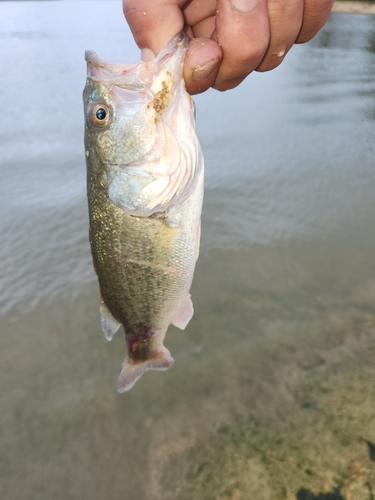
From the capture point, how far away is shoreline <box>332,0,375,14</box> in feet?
66.1

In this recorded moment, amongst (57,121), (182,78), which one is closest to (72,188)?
(57,121)

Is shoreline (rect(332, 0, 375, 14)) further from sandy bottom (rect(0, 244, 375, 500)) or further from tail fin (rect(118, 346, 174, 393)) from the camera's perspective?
tail fin (rect(118, 346, 174, 393))

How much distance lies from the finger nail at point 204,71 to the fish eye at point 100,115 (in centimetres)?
41

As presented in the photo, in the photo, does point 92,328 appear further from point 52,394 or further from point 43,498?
point 43,498

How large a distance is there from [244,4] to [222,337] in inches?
107

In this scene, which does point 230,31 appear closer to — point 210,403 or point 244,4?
point 244,4

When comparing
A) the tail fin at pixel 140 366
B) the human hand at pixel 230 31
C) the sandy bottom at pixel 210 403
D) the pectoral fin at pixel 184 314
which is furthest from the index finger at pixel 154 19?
the sandy bottom at pixel 210 403

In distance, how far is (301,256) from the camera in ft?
14.5

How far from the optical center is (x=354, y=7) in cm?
2078

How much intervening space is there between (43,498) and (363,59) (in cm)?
1220

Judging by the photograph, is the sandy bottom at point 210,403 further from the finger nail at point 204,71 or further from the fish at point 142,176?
the finger nail at point 204,71

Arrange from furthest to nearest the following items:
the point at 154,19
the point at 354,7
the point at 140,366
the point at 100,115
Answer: the point at 354,7
the point at 140,366
the point at 100,115
the point at 154,19

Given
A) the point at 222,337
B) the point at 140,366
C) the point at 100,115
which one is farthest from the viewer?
the point at 222,337

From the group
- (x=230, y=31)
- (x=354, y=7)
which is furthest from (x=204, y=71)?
(x=354, y=7)
